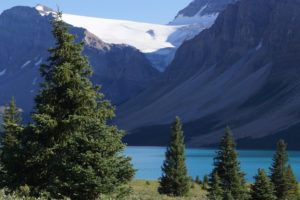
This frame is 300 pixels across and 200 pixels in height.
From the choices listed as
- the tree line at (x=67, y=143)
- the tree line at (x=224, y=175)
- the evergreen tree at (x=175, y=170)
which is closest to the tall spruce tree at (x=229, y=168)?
the tree line at (x=224, y=175)

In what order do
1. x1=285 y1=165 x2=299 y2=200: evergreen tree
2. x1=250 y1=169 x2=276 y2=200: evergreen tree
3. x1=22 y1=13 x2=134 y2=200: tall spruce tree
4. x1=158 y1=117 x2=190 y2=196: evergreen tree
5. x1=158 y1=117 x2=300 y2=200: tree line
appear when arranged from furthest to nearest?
x1=158 y1=117 x2=190 y2=196: evergreen tree
x1=285 y1=165 x2=299 y2=200: evergreen tree
x1=158 y1=117 x2=300 y2=200: tree line
x1=250 y1=169 x2=276 y2=200: evergreen tree
x1=22 y1=13 x2=134 y2=200: tall spruce tree

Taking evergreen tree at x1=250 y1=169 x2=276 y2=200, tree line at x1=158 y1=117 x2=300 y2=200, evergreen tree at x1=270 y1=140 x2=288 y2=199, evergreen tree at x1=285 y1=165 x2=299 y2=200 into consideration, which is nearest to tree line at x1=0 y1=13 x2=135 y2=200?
evergreen tree at x1=250 y1=169 x2=276 y2=200

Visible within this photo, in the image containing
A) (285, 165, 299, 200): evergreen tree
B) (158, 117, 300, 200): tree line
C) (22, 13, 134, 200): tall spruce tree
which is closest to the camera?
(22, 13, 134, 200): tall spruce tree

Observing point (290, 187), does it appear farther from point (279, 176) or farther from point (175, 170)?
point (175, 170)

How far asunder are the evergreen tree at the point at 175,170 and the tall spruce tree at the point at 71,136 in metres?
31.9

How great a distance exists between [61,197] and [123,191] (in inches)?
111

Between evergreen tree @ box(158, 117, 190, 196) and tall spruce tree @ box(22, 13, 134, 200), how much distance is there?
31893 millimetres

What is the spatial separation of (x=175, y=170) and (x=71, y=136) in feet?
113

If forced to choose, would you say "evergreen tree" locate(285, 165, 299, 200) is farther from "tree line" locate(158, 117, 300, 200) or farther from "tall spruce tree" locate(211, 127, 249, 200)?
"tall spruce tree" locate(211, 127, 249, 200)

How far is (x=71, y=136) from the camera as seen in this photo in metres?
29.6

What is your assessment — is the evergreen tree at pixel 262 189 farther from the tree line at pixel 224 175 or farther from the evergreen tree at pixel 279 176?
the evergreen tree at pixel 279 176

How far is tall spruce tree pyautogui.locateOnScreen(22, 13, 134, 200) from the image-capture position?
27656mm

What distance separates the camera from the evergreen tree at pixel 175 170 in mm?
62938

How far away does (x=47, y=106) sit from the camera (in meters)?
30.2
